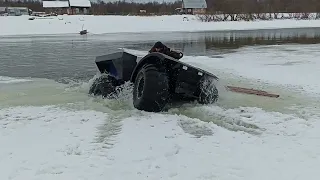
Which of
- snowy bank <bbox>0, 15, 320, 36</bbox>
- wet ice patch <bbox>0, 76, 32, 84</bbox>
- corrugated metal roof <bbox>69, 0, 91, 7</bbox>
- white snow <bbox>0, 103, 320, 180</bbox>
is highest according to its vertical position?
corrugated metal roof <bbox>69, 0, 91, 7</bbox>

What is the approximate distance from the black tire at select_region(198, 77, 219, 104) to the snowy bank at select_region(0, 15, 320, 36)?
4558 cm

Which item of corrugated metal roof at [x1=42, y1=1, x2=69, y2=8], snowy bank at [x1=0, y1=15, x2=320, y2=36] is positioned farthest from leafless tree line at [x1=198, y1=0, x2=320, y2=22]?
corrugated metal roof at [x1=42, y1=1, x2=69, y2=8]

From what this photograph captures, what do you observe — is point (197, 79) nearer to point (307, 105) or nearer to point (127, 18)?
point (307, 105)

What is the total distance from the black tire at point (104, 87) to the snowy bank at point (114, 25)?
43.9m

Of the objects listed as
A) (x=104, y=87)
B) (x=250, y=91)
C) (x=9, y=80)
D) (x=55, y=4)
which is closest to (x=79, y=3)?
(x=55, y=4)

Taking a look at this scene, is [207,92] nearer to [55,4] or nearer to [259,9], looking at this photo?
[259,9]

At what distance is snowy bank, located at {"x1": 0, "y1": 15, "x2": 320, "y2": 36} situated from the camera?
5478cm

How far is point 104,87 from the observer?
357 inches

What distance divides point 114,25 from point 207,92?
54524mm

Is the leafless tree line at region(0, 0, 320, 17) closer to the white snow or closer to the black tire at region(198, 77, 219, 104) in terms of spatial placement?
the black tire at region(198, 77, 219, 104)

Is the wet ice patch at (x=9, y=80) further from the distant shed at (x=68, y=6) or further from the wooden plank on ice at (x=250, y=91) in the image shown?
the distant shed at (x=68, y=6)

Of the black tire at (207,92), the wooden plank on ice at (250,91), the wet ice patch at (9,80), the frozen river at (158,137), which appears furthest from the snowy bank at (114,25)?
the black tire at (207,92)

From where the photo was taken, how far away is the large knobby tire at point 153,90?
730 cm

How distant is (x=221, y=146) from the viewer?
5.55m
